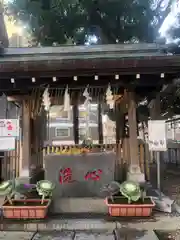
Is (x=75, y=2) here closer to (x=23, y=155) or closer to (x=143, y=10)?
(x=143, y=10)

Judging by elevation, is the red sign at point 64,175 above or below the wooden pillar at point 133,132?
below

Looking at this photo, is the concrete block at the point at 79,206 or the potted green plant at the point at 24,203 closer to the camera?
the potted green plant at the point at 24,203

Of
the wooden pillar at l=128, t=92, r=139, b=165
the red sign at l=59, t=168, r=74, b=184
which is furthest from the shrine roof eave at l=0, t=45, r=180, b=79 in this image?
the red sign at l=59, t=168, r=74, b=184

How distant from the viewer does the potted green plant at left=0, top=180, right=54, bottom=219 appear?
18.0 ft

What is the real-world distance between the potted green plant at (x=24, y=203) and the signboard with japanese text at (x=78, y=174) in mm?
611

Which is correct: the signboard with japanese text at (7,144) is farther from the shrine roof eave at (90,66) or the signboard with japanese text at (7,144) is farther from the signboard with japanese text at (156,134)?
the signboard with japanese text at (156,134)

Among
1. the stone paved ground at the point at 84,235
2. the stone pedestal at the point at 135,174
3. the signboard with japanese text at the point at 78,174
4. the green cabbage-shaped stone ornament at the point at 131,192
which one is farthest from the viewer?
the stone pedestal at the point at 135,174

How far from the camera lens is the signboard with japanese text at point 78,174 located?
255 inches

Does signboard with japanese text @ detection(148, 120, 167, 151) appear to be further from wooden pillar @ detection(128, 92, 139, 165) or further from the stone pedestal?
the stone pedestal

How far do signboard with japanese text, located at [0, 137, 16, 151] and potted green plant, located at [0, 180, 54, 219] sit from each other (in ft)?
2.54

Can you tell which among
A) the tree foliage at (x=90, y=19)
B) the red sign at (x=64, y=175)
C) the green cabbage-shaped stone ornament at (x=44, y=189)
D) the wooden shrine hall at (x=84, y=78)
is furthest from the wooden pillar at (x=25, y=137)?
the tree foliage at (x=90, y=19)

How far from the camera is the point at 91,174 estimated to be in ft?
21.2

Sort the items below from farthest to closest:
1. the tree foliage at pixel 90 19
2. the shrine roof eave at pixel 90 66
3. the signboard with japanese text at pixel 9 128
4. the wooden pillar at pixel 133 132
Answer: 1. the tree foliage at pixel 90 19
2. the wooden pillar at pixel 133 132
3. the signboard with japanese text at pixel 9 128
4. the shrine roof eave at pixel 90 66

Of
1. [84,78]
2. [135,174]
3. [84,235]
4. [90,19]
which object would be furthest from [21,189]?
[90,19]
